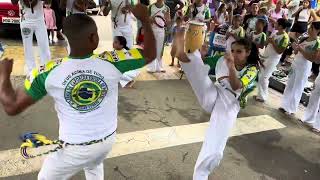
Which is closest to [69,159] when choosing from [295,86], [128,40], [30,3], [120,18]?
[30,3]

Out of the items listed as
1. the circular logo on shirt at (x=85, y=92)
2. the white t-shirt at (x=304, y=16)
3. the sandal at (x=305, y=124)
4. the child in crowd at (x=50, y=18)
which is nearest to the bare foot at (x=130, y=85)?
the sandal at (x=305, y=124)

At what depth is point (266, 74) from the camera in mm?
7051

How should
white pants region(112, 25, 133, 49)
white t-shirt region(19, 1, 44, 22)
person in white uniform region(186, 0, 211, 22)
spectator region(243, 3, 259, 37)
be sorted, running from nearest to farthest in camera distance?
white t-shirt region(19, 1, 44, 22) → white pants region(112, 25, 133, 49) → spectator region(243, 3, 259, 37) → person in white uniform region(186, 0, 211, 22)

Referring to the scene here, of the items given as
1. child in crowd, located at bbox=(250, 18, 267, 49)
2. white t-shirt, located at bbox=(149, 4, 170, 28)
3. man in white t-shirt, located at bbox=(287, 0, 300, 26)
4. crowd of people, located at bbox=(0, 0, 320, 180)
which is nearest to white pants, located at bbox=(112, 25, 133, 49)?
white t-shirt, located at bbox=(149, 4, 170, 28)

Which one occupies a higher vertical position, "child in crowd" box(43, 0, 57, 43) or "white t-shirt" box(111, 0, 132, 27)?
"white t-shirt" box(111, 0, 132, 27)

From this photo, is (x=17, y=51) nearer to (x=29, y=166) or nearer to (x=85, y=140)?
(x=29, y=166)

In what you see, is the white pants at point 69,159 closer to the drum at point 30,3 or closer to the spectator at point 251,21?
the drum at point 30,3

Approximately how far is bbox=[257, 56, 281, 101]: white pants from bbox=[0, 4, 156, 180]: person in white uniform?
4.93 meters

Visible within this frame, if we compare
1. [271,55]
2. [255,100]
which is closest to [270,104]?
[255,100]

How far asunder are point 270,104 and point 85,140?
5512mm

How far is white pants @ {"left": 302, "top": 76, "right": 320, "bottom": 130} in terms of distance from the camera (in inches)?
241

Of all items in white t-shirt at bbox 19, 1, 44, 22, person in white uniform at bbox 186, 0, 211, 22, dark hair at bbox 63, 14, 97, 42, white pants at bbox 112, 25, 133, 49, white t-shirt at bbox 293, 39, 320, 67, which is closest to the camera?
dark hair at bbox 63, 14, 97, 42

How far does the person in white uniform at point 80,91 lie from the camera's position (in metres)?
2.29

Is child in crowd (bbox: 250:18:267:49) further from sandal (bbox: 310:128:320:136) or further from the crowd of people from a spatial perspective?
sandal (bbox: 310:128:320:136)
